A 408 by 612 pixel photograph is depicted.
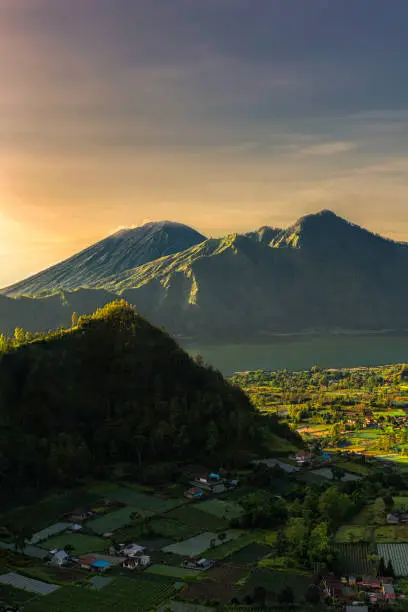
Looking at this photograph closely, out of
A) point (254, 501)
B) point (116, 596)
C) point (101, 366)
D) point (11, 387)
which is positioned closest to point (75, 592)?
point (116, 596)

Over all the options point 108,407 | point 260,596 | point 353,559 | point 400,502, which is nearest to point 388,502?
point 400,502

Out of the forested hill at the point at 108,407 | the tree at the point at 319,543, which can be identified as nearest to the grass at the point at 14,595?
the tree at the point at 319,543

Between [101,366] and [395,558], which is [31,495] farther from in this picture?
[395,558]

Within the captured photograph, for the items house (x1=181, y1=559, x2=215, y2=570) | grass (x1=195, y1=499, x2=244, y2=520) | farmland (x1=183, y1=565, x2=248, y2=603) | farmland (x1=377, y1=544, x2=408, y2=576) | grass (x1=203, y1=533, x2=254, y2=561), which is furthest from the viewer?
grass (x1=195, y1=499, x2=244, y2=520)

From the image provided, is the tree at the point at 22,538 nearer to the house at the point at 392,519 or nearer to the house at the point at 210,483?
the house at the point at 210,483

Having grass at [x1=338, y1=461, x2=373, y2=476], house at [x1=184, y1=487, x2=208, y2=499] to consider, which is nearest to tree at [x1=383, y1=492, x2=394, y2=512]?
grass at [x1=338, y1=461, x2=373, y2=476]

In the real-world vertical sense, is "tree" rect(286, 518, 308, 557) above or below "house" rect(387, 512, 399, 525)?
above

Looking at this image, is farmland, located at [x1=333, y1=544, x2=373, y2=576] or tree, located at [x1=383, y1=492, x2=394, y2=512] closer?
farmland, located at [x1=333, y1=544, x2=373, y2=576]

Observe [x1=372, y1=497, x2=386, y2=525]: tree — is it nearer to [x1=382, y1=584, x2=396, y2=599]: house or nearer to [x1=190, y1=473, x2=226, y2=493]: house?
[x1=382, y1=584, x2=396, y2=599]: house
